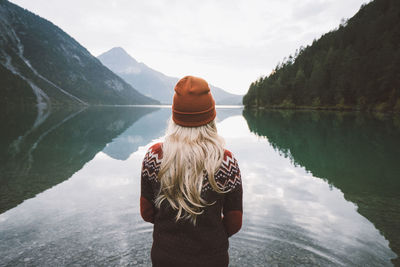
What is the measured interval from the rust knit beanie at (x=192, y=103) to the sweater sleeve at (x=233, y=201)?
450mm

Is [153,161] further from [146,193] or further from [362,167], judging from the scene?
[362,167]

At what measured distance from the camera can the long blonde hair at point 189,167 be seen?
199 cm

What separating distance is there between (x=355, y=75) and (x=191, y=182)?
2940 inches

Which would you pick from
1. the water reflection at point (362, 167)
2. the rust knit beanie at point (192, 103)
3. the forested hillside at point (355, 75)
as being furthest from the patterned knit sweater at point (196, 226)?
the forested hillside at point (355, 75)

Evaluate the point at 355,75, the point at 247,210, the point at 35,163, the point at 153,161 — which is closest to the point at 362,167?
the point at 247,210

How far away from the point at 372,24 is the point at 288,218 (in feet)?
281

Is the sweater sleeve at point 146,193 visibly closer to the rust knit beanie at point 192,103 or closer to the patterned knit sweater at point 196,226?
the patterned knit sweater at point 196,226

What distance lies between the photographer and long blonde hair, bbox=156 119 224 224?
1.99 meters

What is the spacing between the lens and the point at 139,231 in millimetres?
5734

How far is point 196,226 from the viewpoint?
2117 mm

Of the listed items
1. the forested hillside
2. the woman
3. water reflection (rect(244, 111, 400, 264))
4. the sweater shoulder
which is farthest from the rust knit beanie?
the forested hillside

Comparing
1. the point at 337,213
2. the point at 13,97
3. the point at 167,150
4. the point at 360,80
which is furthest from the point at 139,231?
the point at 13,97

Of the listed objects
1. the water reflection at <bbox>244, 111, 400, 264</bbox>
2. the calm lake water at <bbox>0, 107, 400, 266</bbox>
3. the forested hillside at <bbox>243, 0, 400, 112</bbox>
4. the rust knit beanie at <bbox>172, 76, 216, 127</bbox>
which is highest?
the forested hillside at <bbox>243, 0, 400, 112</bbox>

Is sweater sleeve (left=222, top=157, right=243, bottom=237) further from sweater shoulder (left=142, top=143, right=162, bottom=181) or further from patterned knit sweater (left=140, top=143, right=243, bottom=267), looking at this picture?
→ sweater shoulder (left=142, top=143, right=162, bottom=181)
